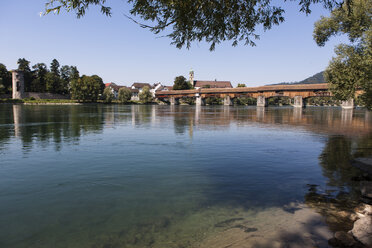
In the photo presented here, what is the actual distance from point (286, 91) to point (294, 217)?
370 ft

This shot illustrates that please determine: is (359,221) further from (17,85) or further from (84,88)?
(17,85)

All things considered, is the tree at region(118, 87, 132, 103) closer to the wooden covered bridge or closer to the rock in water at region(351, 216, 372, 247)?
the wooden covered bridge

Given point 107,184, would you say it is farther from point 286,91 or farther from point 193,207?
point 286,91

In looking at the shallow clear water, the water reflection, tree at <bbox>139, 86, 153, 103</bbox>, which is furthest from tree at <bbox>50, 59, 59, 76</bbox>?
the shallow clear water

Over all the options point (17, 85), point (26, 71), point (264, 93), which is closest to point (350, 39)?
point (264, 93)

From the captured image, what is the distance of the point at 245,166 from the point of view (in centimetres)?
1185

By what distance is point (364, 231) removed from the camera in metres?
5.38

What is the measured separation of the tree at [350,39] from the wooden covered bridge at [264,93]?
77744mm

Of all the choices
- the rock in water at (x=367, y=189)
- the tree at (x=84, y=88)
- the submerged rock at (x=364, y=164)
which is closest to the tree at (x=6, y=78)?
the tree at (x=84, y=88)

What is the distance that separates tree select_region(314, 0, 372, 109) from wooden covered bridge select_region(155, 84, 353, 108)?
7774 centimetres

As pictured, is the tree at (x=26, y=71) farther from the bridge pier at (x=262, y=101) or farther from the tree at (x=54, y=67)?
the bridge pier at (x=262, y=101)

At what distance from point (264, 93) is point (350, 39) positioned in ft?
329

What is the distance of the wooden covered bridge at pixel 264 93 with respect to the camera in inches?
4011

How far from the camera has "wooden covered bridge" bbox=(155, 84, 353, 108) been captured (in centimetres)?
10188
